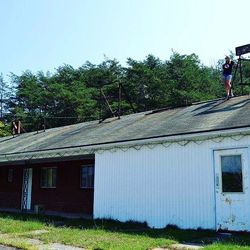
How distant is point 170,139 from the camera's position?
12406 millimetres

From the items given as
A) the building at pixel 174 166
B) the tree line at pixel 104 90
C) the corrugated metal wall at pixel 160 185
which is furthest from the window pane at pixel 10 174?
the tree line at pixel 104 90

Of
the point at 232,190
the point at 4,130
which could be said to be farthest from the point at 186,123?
the point at 4,130

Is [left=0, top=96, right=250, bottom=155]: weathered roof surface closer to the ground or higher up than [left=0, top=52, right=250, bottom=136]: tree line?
closer to the ground

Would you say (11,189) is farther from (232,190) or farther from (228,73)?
(232,190)

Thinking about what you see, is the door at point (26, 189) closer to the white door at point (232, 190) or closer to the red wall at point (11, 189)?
the red wall at point (11, 189)

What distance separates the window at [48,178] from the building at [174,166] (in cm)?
264

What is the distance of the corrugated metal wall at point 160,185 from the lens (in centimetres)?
1162

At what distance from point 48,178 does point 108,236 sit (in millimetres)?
10933

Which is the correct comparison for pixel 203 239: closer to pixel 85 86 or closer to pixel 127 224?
pixel 127 224

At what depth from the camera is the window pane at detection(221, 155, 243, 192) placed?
11.0 meters

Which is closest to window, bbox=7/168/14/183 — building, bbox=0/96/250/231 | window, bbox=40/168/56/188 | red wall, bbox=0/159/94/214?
red wall, bbox=0/159/94/214

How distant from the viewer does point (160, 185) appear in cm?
1280

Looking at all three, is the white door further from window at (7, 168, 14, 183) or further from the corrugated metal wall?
window at (7, 168, 14, 183)

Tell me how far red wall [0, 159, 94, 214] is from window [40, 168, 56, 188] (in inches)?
8.1
